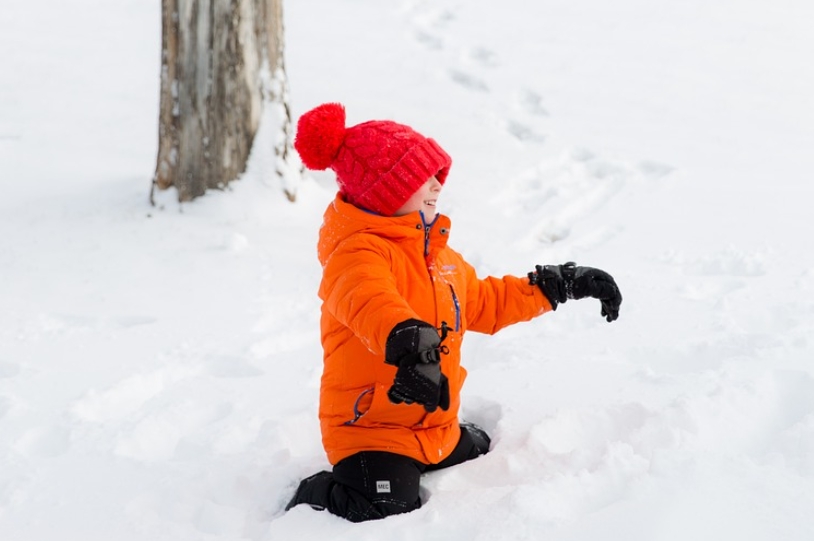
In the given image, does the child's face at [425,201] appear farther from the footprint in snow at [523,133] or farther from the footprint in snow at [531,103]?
the footprint in snow at [531,103]

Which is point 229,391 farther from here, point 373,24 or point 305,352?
point 373,24

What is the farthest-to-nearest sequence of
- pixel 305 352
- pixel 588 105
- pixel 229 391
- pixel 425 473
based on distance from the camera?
pixel 588 105 < pixel 305 352 < pixel 229 391 < pixel 425 473

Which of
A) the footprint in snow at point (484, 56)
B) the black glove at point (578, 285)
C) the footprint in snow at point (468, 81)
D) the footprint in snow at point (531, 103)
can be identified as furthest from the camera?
the footprint in snow at point (484, 56)

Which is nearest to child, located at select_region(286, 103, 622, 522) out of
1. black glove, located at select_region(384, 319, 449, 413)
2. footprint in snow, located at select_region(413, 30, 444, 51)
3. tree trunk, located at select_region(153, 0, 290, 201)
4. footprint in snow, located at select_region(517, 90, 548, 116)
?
black glove, located at select_region(384, 319, 449, 413)

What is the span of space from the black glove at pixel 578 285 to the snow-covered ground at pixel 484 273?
30 centimetres

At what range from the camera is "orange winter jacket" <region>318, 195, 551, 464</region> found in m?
2.12

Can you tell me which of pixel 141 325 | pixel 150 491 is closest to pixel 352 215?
pixel 150 491

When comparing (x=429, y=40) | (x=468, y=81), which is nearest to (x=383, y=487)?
(x=468, y=81)

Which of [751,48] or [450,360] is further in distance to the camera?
[751,48]

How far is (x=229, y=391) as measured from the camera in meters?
2.91

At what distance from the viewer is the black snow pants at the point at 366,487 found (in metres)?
2.12

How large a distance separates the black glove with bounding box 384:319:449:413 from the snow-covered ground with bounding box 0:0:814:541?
11.4 inches

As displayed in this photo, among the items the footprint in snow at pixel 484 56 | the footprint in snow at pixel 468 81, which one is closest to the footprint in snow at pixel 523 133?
the footprint in snow at pixel 468 81

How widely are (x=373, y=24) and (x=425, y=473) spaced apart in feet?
20.7
